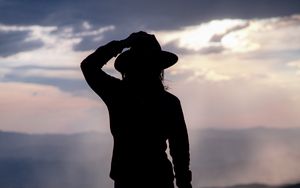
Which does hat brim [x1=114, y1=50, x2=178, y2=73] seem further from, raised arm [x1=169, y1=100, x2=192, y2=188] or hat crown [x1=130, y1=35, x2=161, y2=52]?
raised arm [x1=169, y1=100, x2=192, y2=188]

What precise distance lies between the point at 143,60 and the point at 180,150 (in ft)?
3.55

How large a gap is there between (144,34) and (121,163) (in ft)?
4.63

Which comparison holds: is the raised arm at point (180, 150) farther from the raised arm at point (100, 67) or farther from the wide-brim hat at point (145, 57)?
the raised arm at point (100, 67)

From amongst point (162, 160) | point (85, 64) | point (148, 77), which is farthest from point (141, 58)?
point (162, 160)

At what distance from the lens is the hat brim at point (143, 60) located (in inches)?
251

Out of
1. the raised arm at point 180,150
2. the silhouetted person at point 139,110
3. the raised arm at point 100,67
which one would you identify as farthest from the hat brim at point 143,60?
the raised arm at point 180,150

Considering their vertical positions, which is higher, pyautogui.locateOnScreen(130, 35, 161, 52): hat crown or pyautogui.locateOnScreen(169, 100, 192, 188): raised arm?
pyautogui.locateOnScreen(130, 35, 161, 52): hat crown

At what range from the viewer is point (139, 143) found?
21.0ft

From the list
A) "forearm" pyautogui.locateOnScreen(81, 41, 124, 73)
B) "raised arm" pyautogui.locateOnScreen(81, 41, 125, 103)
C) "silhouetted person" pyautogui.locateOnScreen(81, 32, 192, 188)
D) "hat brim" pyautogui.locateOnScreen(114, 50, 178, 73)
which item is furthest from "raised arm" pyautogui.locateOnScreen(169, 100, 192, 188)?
"forearm" pyautogui.locateOnScreen(81, 41, 124, 73)

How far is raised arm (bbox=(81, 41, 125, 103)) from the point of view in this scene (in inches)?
248

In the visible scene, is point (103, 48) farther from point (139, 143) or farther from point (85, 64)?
point (139, 143)

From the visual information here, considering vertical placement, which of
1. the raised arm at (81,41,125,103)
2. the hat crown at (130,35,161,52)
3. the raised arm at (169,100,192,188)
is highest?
the hat crown at (130,35,161,52)

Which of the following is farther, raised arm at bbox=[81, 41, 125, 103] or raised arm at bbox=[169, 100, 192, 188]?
raised arm at bbox=[169, 100, 192, 188]

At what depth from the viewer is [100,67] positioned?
6.34 m
